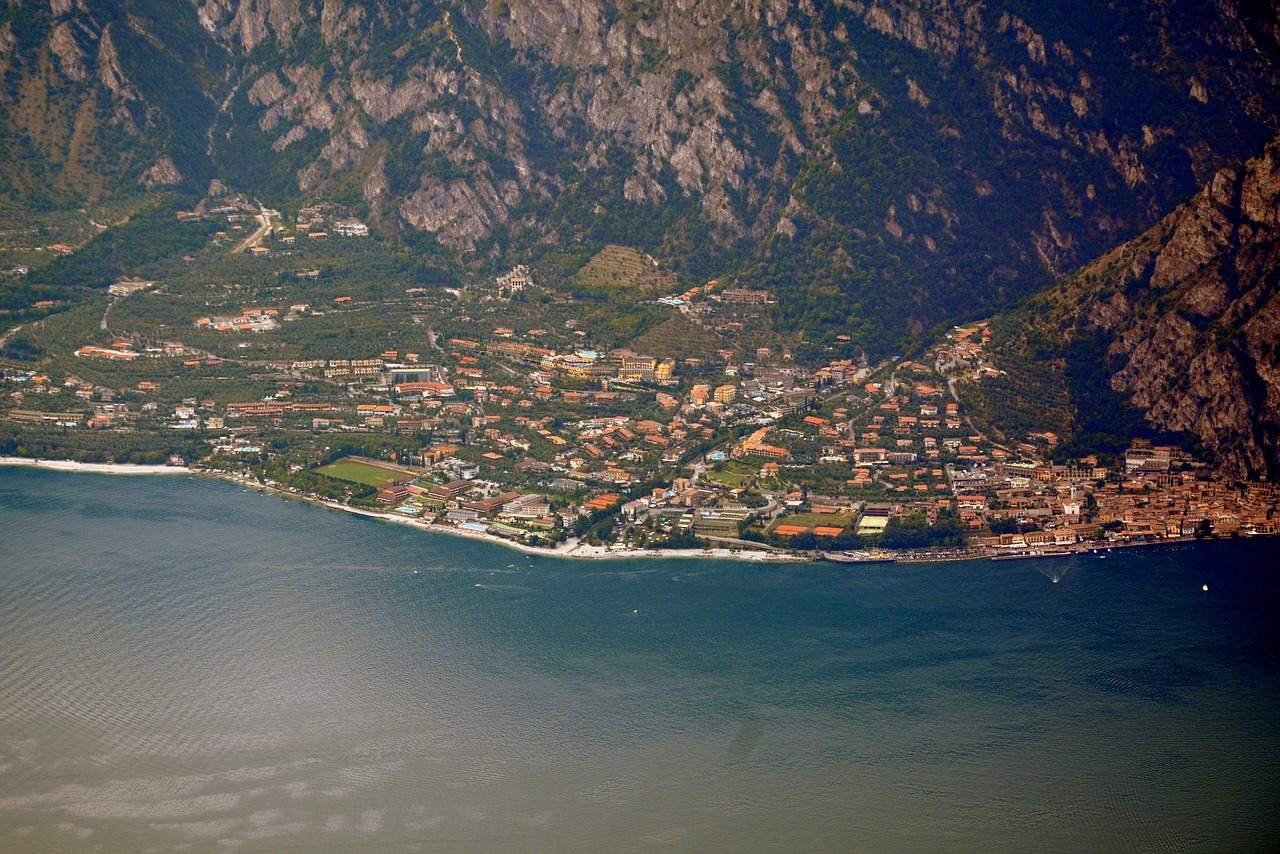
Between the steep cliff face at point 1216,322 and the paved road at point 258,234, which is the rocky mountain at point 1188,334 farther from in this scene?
the paved road at point 258,234

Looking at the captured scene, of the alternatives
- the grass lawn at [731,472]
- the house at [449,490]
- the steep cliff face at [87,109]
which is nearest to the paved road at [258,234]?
the steep cliff face at [87,109]

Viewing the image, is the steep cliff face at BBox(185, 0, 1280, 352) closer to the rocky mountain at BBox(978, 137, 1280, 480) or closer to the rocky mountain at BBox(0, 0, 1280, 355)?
the rocky mountain at BBox(0, 0, 1280, 355)

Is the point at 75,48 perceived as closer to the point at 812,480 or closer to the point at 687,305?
the point at 687,305

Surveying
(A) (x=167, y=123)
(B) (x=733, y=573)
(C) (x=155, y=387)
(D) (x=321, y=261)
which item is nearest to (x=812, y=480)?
(B) (x=733, y=573)

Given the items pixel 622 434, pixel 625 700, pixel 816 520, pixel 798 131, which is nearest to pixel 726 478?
pixel 816 520

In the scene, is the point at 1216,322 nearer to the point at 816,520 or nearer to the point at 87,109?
the point at 816,520
